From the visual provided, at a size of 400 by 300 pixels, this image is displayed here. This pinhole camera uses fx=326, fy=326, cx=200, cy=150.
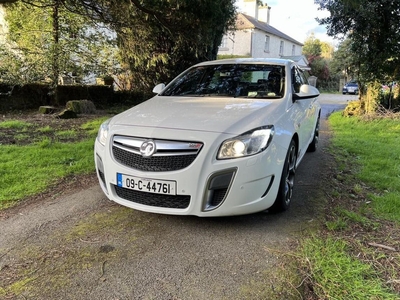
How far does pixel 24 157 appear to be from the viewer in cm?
535

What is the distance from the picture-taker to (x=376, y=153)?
6.08m

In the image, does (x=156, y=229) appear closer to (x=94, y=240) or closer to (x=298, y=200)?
(x=94, y=240)

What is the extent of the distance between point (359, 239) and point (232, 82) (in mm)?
2334

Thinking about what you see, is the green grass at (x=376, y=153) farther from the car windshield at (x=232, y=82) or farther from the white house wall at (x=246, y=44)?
the white house wall at (x=246, y=44)

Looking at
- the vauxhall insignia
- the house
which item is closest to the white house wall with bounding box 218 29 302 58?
the house

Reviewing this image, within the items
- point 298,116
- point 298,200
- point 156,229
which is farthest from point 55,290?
point 298,116

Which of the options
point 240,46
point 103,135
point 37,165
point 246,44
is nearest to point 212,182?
point 103,135

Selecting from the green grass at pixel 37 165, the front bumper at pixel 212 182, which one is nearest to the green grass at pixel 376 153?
the front bumper at pixel 212 182

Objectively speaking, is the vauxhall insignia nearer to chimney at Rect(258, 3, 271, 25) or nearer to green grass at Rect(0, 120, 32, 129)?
green grass at Rect(0, 120, 32, 129)

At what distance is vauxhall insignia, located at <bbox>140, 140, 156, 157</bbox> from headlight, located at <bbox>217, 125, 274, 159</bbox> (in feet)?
1.84

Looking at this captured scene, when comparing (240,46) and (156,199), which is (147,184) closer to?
(156,199)

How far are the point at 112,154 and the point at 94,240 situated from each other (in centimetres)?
78

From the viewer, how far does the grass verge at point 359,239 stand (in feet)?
7.48

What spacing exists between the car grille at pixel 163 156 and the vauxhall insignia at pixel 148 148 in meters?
0.02
